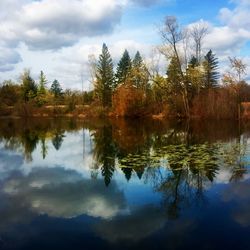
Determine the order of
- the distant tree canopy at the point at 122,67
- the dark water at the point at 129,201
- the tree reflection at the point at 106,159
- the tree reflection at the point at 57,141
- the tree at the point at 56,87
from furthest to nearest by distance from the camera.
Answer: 1. the tree at the point at 56,87
2. the distant tree canopy at the point at 122,67
3. the tree reflection at the point at 57,141
4. the tree reflection at the point at 106,159
5. the dark water at the point at 129,201

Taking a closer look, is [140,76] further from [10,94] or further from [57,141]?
[10,94]

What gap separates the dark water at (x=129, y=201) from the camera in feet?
22.1

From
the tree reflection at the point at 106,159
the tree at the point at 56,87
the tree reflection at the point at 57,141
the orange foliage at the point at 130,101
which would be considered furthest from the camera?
the tree at the point at 56,87

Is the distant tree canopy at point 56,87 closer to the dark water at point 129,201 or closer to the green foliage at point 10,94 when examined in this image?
the green foliage at point 10,94

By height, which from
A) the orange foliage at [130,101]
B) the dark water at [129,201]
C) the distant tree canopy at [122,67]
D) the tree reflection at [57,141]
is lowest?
the dark water at [129,201]

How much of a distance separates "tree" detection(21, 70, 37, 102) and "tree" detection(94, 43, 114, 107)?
17.6m

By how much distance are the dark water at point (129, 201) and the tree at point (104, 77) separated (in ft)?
175

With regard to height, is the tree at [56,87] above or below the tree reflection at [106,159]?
above

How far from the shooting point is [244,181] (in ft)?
35.9

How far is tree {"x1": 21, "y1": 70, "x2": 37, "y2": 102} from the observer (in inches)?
3258

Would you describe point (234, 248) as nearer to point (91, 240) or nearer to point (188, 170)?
point (91, 240)

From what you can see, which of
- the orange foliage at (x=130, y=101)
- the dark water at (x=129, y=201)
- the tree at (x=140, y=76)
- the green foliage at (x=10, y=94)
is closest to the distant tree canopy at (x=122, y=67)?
the tree at (x=140, y=76)

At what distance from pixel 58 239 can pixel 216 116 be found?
1482 inches

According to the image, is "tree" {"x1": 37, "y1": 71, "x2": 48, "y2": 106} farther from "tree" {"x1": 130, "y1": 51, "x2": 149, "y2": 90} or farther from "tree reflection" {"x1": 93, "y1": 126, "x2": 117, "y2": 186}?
"tree reflection" {"x1": 93, "y1": 126, "x2": 117, "y2": 186}
